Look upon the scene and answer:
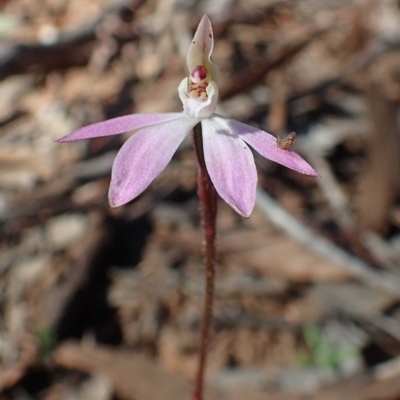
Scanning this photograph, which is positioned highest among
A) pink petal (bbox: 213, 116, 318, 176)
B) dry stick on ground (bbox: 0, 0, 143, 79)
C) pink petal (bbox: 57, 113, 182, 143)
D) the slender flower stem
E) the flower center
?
dry stick on ground (bbox: 0, 0, 143, 79)

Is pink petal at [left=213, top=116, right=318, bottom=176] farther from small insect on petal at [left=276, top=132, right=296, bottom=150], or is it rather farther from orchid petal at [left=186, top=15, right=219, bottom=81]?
orchid petal at [left=186, top=15, right=219, bottom=81]

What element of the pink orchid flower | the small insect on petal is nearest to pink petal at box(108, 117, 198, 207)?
the pink orchid flower

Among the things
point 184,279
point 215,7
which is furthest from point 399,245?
point 215,7

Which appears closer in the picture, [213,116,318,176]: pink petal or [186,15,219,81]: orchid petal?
[213,116,318,176]: pink petal

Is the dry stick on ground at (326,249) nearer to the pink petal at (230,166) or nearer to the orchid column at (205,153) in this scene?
the orchid column at (205,153)

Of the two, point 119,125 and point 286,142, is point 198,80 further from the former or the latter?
point 286,142
